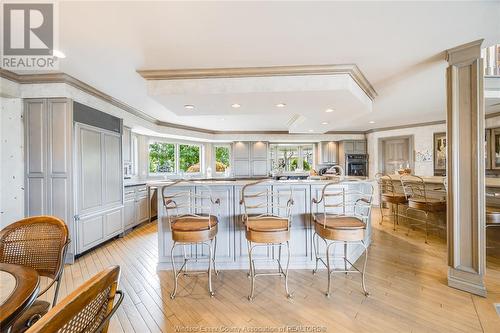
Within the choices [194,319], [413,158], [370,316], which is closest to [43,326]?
[194,319]

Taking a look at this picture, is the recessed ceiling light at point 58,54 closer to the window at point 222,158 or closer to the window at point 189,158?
the window at point 189,158

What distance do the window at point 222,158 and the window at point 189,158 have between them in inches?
24.8

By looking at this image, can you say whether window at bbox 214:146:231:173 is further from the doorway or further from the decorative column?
the decorative column

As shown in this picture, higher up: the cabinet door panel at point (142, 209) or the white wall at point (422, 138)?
the white wall at point (422, 138)

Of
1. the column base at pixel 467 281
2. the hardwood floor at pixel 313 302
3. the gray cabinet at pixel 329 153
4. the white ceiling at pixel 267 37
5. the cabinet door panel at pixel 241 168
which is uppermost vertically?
the white ceiling at pixel 267 37

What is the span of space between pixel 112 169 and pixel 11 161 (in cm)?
118

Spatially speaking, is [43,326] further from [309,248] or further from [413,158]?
[413,158]

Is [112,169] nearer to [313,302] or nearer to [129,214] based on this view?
[129,214]

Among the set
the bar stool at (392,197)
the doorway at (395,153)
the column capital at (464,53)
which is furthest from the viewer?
the doorway at (395,153)

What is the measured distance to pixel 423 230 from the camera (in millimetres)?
4188

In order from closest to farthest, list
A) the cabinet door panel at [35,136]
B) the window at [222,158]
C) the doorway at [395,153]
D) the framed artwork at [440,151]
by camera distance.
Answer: the cabinet door panel at [35,136] → the framed artwork at [440,151] → the doorway at [395,153] → the window at [222,158]

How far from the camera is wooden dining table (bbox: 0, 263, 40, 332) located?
819 mm

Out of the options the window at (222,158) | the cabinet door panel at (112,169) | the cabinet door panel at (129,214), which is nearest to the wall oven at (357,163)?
the window at (222,158)

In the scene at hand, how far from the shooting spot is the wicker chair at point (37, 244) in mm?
1416
